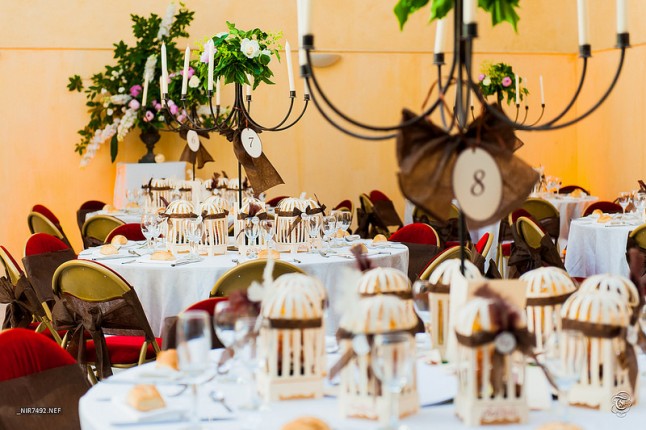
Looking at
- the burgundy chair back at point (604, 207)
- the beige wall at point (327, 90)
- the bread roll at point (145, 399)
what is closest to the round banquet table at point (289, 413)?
the bread roll at point (145, 399)

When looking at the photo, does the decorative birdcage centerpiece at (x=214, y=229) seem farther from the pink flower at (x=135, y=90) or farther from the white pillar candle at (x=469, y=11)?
the pink flower at (x=135, y=90)

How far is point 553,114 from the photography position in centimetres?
1148

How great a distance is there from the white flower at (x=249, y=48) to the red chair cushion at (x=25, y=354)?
2878mm

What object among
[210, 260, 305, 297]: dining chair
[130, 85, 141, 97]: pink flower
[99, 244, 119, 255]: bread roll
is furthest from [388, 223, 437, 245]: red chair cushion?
[130, 85, 141, 97]: pink flower

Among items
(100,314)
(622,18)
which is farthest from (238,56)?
(622,18)

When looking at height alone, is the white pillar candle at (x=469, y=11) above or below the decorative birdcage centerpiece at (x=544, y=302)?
above

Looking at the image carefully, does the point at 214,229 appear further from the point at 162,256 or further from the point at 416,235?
the point at 416,235

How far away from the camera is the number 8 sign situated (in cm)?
215

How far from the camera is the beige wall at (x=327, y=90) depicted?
396 inches

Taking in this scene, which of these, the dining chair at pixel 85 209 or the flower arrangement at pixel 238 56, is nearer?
the flower arrangement at pixel 238 56

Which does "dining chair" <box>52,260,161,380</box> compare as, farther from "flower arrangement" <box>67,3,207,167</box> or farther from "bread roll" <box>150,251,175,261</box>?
"flower arrangement" <box>67,3,207,167</box>

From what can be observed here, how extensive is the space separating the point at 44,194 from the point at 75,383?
7880mm

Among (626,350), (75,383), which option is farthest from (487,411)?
(75,383)

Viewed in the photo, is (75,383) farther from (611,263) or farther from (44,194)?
(44,194)
